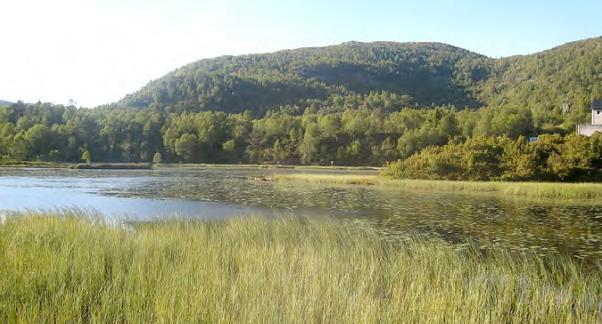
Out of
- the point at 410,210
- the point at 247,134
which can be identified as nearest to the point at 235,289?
the point at 410,210

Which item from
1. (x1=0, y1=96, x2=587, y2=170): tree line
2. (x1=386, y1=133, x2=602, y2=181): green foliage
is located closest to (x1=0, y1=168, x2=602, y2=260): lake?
(x1=386, y1=133, x2=602, y2=181): green foliage

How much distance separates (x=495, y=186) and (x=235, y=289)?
35810mm

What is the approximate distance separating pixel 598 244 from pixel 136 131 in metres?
124

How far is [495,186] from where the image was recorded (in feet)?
129

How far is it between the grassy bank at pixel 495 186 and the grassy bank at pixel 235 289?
2661cm

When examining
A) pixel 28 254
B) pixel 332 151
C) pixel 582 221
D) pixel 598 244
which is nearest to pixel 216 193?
pixel 582 221

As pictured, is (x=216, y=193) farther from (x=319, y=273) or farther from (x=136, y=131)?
(x=136, y=131)

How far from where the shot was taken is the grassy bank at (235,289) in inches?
241

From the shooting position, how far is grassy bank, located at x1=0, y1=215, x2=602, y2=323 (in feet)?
20.1

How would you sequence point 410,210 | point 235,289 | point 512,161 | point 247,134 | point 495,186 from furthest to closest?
1. point 247,134
2. point 512,161
3. point 495,186
4. point 410,210
5. point 235,289

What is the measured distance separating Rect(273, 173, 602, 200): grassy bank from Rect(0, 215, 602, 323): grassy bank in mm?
26611

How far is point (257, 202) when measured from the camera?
2994 centimetres

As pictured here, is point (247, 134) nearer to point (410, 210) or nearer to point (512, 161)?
point (512, 161)

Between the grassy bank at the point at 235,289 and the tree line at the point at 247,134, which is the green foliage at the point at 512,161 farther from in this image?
the tree line at the point at 247,134
